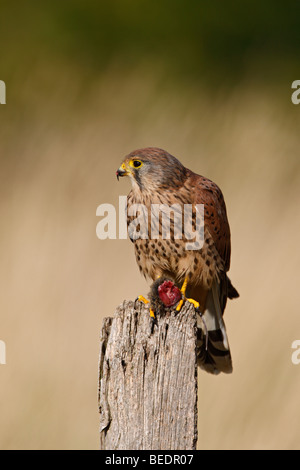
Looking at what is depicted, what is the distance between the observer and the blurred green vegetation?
5.77m

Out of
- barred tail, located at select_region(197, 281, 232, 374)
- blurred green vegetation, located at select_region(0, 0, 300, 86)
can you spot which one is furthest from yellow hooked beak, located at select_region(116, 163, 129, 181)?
→ blurred green vegetation, located at select_region(0, 0, 300, 86)

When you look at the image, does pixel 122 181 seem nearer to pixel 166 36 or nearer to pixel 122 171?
pixel 122 171

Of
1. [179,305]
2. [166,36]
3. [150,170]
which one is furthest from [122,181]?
[179,305]

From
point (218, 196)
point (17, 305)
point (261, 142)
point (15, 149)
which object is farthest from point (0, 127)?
point (218, 196)

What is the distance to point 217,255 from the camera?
3.61m

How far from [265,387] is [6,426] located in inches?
62.3

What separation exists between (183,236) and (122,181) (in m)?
1.53

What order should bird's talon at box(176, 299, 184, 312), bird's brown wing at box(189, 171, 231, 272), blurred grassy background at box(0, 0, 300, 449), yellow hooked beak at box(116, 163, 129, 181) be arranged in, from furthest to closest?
blurred grassy background at box(0, 0, 300, 449) → bird's brown wing at box(189, 171, 231, 272) → yellow hooked beak at box(116, 163, 129, 181) → bird's talon at box(176, 299, 184, 312)

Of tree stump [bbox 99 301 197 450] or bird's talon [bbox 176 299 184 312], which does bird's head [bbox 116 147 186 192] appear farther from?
tree stump [bbox 99 301 197 450]

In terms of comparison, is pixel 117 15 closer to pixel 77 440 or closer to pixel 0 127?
pixel 0 127

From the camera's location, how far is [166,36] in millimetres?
5992

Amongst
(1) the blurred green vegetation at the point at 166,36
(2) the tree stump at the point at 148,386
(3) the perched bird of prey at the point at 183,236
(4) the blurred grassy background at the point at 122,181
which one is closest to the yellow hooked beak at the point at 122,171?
(3) the perched bird of prey at the point at 183,236

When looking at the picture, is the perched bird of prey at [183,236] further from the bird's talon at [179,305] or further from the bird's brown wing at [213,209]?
the bird's talon at [179,305]

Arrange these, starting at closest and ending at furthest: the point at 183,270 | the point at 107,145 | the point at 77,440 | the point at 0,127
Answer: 1. the point at 183,270
2. the point at 77,440
3. the point at 107,145
4. the point at 0,127
